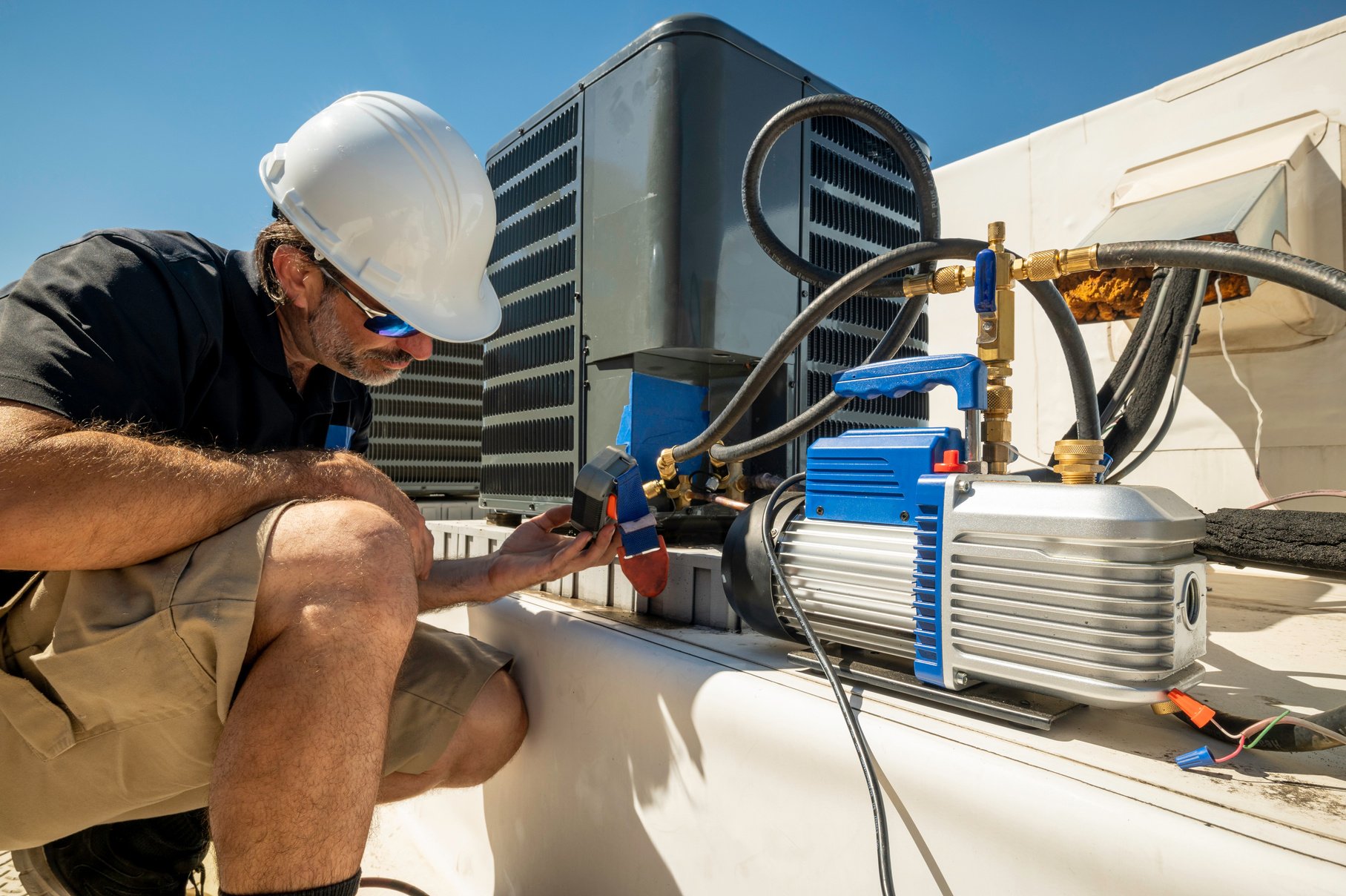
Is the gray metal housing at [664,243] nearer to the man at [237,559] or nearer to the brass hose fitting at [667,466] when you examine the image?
the brass hose fitting at [667,466]

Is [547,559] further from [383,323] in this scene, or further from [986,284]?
[986,284]

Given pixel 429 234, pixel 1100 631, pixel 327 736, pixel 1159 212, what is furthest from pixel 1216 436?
pixel 327 736

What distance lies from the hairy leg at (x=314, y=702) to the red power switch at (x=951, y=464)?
515 millimetres

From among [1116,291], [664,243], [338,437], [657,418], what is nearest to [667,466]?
[657,418]

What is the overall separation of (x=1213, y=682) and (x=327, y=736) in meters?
0.83

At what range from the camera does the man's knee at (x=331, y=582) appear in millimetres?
616

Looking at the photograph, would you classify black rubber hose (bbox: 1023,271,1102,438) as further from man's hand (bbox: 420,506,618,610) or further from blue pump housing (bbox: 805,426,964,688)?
man's hand (bbox: 420,506,618,610)

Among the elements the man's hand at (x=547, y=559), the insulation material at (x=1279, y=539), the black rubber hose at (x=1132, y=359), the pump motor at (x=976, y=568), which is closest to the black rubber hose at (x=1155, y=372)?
the black rubber hose at (x=1132, y=359)

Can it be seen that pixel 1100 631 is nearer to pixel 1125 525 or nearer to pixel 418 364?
A: pixel 1125 525

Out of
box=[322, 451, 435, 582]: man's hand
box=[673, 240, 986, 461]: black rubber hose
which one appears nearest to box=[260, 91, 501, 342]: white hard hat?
box=[322, 451, 435, 582]: man's hand

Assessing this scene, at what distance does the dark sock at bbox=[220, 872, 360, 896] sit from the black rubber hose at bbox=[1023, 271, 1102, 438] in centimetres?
84

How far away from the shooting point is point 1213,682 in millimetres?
695

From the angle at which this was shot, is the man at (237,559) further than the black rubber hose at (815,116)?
No

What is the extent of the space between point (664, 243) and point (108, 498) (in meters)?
0.76
